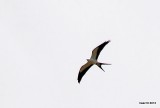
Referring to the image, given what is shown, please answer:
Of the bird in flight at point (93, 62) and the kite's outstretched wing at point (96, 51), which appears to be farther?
the bird in flight at point (93, 62)

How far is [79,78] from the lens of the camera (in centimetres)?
6562

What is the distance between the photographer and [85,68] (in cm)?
6606

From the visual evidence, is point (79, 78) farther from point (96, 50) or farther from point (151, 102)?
point (151, 102)

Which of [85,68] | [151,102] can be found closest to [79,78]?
[85,68]

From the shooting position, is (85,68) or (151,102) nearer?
(85,68)

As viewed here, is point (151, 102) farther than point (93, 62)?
Yes

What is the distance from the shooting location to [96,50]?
63.9 m

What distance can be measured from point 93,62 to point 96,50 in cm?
167

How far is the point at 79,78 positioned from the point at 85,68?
111cm

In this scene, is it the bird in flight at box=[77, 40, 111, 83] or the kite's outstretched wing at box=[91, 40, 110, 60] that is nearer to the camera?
the kite's outstretched wing at box=[91, 40, 110, 60]

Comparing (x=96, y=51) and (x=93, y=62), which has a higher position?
(x=96, y=51)

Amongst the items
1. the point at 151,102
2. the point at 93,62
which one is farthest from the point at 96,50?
the point at 151,102

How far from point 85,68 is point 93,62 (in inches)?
48.9

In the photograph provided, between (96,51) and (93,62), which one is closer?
(96,51)
